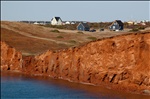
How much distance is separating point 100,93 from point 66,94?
4.21 meters

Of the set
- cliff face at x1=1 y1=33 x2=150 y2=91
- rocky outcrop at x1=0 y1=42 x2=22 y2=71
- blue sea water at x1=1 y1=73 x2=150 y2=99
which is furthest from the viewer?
rocky outcrop at x1=0 y1=42 x2=22 y2=71

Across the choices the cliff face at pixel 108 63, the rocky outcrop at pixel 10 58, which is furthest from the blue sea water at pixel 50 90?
the rocky outcrop at pixel 10 58

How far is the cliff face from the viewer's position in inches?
2152

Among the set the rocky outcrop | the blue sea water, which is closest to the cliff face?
the blue sea water

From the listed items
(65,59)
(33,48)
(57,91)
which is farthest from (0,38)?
(57,91)

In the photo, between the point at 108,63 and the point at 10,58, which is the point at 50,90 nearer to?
the point at 108,63

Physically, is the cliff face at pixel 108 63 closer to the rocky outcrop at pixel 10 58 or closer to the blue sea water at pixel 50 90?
the blue sea water at pixel 50 90

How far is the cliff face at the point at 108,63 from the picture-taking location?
5466 cm

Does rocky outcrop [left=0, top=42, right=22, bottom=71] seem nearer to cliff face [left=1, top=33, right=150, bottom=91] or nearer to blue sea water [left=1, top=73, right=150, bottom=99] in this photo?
cliff face [left=1, top=33, right=150, bottom=91]

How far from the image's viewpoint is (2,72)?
73.9 meters

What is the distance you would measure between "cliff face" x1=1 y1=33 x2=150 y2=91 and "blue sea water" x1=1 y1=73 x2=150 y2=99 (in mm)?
2375

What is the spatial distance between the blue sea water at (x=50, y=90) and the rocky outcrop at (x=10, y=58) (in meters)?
11.7

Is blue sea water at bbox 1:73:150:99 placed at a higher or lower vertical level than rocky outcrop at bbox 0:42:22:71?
lower

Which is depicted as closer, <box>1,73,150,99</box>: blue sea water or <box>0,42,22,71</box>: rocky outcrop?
<box>1,73,150,99</box>: blue sea water
